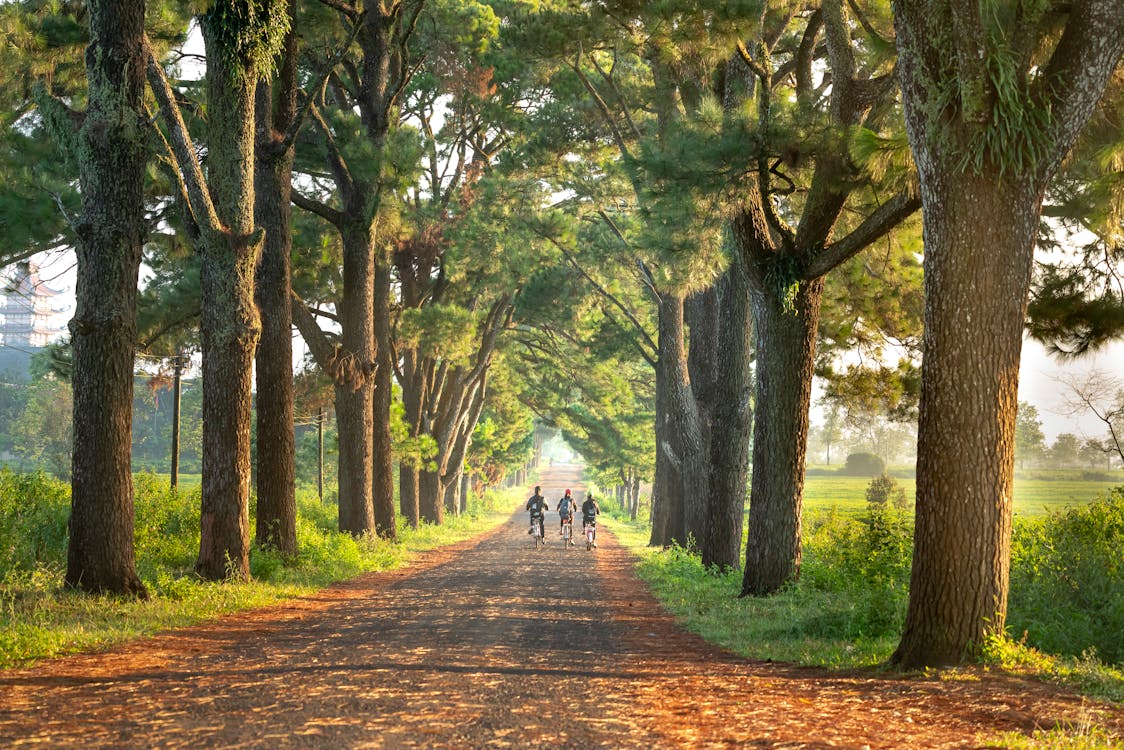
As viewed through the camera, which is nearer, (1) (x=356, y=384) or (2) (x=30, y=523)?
(2) (x=30, y=523)

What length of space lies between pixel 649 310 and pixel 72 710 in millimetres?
28114

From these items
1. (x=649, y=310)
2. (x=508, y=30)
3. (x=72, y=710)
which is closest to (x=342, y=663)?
(x=72, y=710)

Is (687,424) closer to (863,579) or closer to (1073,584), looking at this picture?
(863,579)

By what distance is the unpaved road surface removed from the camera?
5.80 meters

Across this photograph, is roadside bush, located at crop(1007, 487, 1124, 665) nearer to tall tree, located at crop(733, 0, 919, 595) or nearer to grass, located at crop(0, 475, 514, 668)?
tall tree, located at crop(733, 0, 919, 595)

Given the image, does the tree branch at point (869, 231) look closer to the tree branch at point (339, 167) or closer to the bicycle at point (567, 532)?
the tree branch at point (339, 167)

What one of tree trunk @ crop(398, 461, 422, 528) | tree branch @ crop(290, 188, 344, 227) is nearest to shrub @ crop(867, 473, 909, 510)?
tree trunk @ crop(398, 461, 422, 528)

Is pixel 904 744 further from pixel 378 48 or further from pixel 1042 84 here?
pixel 378 48

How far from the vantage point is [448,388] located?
34.7m

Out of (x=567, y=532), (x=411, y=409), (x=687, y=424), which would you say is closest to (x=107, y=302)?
(x=687, y=424)

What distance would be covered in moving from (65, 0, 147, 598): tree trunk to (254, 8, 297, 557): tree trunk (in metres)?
4.38

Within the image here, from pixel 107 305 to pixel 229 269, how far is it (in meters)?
2.34

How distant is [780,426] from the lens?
1316 cm

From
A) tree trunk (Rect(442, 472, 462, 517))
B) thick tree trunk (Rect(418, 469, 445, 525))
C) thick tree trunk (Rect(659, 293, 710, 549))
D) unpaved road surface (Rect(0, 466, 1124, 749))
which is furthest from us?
tree trunk (Rect(442, 472, 462, 517))
